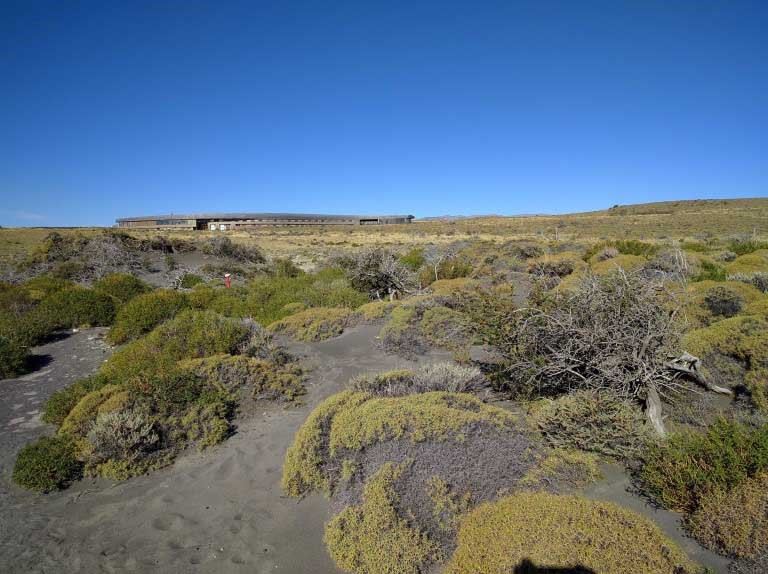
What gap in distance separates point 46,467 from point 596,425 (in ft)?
20.0

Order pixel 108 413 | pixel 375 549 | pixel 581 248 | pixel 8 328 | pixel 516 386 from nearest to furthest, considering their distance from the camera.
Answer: pixel 375 549
pixel 108 413
pixel 516 386
pixel 8 328
pixel 581 248

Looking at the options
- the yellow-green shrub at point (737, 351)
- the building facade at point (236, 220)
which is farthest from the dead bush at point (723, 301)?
the building facade at point (236, 220)

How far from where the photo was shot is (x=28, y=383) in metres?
8.45

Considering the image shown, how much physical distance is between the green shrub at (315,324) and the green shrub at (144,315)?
3073 mm

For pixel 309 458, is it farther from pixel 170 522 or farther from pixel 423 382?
pixel 423 382

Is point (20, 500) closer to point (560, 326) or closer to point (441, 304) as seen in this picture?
point (560, 326)

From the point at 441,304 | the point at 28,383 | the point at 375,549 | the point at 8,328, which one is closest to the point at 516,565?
the point at 375,549

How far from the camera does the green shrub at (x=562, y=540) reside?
3.01 m

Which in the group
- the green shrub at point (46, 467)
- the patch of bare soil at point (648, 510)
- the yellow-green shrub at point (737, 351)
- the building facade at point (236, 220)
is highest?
the building facade at point (236, 220)

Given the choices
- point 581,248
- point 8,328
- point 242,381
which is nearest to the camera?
point 242,381

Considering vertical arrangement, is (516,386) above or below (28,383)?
above

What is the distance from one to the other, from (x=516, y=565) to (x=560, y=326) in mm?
3381

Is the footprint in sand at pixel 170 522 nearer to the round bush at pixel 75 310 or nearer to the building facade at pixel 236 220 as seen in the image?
the round bush at pixel 75 310

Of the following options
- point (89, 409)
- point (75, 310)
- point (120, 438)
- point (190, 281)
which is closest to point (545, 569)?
point (120, 438)
